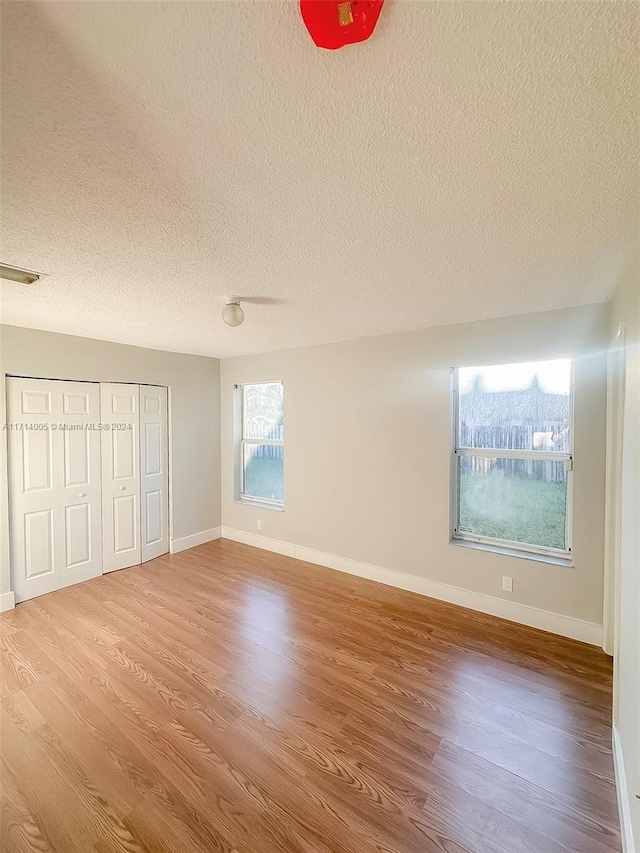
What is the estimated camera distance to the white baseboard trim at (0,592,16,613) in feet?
9.99

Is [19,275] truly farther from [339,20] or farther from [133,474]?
[133,474]

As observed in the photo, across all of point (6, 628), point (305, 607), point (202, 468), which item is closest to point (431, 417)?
point (305, 607)

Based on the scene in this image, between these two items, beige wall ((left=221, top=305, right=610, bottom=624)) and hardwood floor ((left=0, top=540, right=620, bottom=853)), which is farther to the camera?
Result: beige wall ((left=221, top=305, right=610, bottom=624))

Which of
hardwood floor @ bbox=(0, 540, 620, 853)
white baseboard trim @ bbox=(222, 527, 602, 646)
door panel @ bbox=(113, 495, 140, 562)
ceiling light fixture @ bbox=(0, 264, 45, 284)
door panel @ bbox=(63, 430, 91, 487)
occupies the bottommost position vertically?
hardwood floor @ bbox=(0, 540, 620, 853)

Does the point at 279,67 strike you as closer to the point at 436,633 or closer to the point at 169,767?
the point at 169,767

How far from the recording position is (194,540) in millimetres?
4652

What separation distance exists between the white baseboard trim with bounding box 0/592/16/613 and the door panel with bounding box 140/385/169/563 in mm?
1216

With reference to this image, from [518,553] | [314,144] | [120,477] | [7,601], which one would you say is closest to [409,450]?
[518,553]

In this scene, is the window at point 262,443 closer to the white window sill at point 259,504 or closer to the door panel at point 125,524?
the white window sill at point 259,504

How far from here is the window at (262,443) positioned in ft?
14.8

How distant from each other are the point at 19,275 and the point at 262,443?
10.1ft

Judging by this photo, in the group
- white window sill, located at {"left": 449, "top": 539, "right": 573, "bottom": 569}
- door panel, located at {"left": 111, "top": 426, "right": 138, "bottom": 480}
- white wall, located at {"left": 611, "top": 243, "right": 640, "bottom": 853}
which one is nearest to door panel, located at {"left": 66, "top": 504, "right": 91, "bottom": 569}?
door panel, located at {"left": 111, "top": 426, "right": 138, "bottom": 480}

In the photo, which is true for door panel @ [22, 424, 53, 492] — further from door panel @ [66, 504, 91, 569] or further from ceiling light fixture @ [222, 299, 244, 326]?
ceiling light fixture @ [222, 299, 244, 326]

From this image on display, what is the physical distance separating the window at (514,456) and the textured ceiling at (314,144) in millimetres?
935
